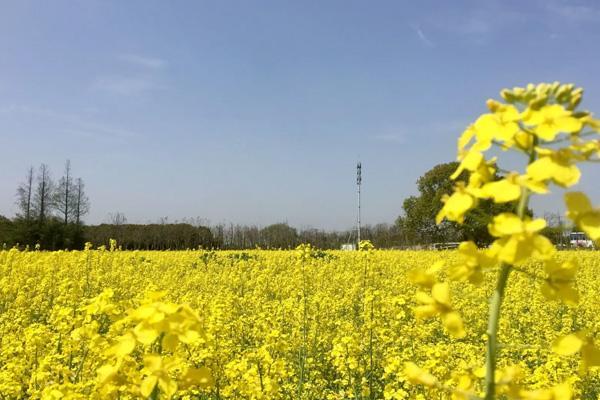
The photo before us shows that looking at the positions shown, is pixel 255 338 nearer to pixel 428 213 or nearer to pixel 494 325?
pixel 494 325

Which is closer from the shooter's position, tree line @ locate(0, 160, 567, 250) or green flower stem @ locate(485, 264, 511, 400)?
green flower stem @ locate(485, 264, 511, 400)

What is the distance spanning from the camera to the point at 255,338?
547cm

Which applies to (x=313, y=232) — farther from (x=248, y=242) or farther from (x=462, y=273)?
(x=462, y=273)

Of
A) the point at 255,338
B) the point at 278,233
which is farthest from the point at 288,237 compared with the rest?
the point at 255,338

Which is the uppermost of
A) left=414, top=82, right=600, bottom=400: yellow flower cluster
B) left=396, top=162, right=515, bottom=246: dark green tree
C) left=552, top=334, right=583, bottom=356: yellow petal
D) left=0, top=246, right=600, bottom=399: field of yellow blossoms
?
left=396, top=162, right=515, bottom=246: dark green tree

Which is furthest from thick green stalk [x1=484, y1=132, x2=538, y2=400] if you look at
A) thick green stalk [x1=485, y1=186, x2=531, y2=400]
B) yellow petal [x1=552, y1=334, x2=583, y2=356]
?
yellow petal [x1=552, y1=334, x2=583, y2=356]

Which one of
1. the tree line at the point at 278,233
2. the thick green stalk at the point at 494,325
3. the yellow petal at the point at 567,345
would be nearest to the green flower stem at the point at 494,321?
the thick green stalk at the point at 494,325

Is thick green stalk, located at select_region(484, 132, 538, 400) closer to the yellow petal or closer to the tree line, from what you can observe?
the yellow petal

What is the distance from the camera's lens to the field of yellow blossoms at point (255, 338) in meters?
1.46

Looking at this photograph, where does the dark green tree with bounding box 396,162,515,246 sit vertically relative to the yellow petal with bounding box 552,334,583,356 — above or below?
above

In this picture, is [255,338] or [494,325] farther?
[255,338]

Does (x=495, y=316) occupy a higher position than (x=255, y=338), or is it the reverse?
(x=495, y=316)

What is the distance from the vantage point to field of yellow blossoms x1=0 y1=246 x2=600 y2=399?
1458 millimetres

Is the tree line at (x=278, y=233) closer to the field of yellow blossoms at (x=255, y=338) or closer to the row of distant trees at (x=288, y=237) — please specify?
the row of distant trees at (x=288, y=237)
